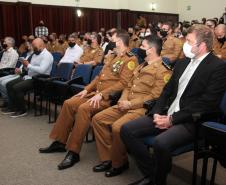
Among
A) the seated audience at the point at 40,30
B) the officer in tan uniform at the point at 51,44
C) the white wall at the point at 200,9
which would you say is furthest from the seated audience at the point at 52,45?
the white wall at the point at 200,9

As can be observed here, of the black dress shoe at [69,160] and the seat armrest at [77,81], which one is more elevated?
the seat armrest at [77,81]

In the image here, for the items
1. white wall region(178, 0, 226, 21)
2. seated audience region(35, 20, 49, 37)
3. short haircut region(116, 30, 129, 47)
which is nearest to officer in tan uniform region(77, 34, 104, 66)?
short haircut region(116, 30, 129, 47)

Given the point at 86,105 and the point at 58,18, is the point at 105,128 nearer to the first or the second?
the point at 86,105

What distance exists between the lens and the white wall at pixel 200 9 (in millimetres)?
13830

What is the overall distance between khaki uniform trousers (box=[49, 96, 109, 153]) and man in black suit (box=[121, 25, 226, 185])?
0.64 meters

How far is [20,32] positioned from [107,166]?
1034cm

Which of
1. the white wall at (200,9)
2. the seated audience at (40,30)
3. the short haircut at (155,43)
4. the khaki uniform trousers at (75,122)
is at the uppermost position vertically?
the white wall at (200,9)

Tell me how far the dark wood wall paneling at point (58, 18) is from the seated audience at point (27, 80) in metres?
7.34

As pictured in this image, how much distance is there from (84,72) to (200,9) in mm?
11914

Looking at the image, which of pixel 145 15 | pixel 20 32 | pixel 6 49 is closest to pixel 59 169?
pixel 6 49

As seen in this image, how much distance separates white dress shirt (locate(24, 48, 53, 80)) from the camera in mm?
4910

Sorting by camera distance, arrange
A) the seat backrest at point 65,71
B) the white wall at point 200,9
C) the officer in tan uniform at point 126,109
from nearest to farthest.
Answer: the officer in tan uniform at point 126,109, the seat backrest at point 65,71, the white wall at point 200,9

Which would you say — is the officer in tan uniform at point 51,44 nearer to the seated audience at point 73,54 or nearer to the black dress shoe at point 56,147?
the seated audience at point 73,54

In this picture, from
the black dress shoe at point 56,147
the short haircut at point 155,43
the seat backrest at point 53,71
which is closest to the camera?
the short haircut at point 155,43
